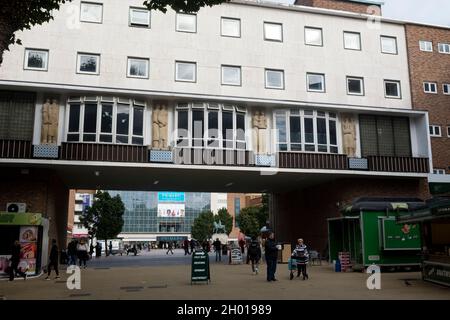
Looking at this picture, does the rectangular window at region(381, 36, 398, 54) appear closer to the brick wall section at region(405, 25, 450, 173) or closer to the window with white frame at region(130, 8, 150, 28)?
the brick wall section at region(405, 25, 450, 173)

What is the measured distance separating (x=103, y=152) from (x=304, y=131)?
10.8 metres

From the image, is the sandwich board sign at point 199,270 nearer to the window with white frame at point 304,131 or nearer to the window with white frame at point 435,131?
the window with white frame at point 304,131

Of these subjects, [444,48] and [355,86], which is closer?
[355,86]

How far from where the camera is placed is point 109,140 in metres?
23.1

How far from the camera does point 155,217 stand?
123 meters

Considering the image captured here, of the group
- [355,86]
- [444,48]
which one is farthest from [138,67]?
[444,48]

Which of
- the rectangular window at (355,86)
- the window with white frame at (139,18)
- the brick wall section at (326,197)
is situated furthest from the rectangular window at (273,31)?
the brick wall section at (326,197)

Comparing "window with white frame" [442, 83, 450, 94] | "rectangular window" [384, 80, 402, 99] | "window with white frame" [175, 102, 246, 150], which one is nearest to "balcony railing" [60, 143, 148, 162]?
"window with white frame" [175, 102, 246, 150]

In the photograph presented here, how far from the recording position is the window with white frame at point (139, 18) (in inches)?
976

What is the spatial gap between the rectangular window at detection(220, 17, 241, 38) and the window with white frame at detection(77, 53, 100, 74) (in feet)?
23.2

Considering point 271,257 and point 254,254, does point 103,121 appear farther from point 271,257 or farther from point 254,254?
point 271,257

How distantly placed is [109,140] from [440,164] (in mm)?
19397

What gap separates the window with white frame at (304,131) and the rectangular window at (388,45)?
6196 mm

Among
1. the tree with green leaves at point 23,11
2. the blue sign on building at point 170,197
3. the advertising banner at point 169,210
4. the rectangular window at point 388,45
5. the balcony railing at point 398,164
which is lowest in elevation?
the balcony railing at point 398,164
